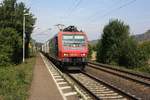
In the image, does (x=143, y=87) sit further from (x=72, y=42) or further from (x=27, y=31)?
(x=27, y=31)

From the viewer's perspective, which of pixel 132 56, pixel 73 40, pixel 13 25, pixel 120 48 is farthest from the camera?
pixel 13 25

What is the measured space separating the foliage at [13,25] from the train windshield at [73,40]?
57.6 feet

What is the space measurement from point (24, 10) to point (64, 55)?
34.1m

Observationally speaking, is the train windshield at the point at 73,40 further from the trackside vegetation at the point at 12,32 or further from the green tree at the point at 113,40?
the green tree at the point at 113,40

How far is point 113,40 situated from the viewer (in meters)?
47.7

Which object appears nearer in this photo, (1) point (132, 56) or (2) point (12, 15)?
(1) point (132, 56)

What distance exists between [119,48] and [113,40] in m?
1.62

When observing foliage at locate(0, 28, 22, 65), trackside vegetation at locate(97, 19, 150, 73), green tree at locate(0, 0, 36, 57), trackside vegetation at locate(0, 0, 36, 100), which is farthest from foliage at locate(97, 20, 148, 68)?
green tree at locate(0, 0, 36, 57)

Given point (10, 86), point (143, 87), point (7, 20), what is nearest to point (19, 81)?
point (10, 86)

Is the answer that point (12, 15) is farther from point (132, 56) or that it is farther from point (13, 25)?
point (132, 56)

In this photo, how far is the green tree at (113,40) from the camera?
4656 cm

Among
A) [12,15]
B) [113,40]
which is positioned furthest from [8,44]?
[113,40]

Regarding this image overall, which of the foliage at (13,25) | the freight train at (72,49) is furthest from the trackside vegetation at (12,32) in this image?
the freight train at (72,49)

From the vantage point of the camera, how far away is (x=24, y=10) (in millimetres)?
60781
